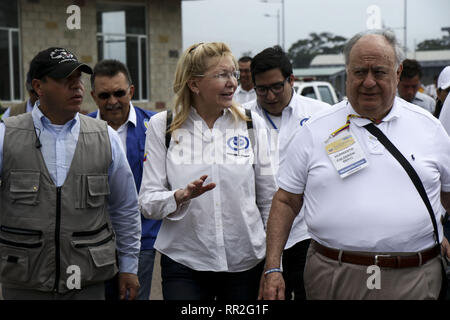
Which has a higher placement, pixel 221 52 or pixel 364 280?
pixel 221 52

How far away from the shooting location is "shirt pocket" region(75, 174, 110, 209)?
2.96 metres

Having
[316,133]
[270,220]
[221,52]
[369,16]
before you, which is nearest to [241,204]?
[270,220]

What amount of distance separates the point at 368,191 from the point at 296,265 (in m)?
1.78

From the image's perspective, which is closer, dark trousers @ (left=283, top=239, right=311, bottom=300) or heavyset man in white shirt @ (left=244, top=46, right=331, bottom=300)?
dark trousers @ (left=283, top=239, right=311, bottom=300)

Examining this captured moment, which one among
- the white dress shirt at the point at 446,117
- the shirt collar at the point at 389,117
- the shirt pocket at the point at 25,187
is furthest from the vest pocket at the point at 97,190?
the white dress shirt at the point at 446,117

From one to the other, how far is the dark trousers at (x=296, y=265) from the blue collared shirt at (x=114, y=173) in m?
1.31

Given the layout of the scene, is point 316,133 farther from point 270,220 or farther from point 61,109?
point 61,109

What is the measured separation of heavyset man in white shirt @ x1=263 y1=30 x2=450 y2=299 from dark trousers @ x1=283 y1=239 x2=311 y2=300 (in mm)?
1300

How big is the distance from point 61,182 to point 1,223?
37 centimetres

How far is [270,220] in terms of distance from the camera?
2.95 metres

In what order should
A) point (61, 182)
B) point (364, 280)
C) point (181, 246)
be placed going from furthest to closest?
point (181, 246) < point (61, 182) < point (364, 280)

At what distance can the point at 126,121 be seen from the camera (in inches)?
170

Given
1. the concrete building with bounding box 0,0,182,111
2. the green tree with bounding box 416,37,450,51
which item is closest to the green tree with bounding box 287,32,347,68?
the green tree with bounding box 416,37,450,51

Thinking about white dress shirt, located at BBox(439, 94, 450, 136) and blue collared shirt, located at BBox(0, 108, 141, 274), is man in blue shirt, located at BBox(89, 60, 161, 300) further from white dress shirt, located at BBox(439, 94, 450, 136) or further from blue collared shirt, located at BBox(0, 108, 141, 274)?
white dress shirt, located at BBox(439, 94, 450, 136)
